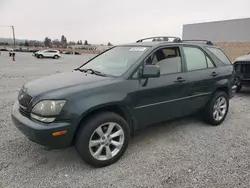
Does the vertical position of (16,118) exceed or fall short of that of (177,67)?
it falls short

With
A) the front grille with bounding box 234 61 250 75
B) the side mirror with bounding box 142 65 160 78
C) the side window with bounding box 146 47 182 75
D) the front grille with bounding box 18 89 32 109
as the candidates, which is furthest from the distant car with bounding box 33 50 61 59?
the side mirror with bounding box 142 65 160 78

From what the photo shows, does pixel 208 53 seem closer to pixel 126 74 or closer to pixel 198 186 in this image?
pixel 126 74

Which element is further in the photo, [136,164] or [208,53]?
[208,53]

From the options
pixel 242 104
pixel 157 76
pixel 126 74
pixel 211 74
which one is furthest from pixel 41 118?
pixel 242 104

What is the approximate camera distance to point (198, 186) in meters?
2.56

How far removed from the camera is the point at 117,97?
9.72 ft

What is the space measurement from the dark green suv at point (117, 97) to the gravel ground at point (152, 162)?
30cm

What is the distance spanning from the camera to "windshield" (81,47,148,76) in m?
3.39

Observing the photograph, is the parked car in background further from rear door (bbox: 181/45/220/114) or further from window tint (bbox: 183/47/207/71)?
window tint (bbox: 183/47/207/71)

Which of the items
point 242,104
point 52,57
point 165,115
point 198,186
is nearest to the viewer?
point 198,186

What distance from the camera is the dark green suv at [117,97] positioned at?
2652mm

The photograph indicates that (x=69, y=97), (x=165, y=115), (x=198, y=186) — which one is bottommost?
(x=198, y=186)

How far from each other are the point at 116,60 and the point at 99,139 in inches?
55.3

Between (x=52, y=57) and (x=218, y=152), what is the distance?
36.0 m
